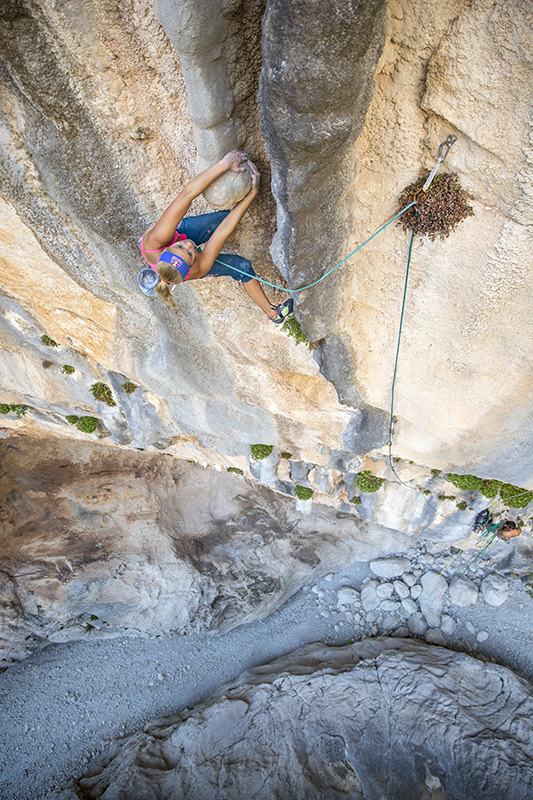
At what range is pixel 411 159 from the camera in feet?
12.7

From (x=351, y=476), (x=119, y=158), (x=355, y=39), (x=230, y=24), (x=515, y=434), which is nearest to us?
(x=355, y=39)

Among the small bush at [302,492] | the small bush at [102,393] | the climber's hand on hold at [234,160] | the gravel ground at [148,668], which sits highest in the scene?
the climber's hand on hold at [234,160]

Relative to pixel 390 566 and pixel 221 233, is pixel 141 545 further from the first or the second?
pixel 221 233

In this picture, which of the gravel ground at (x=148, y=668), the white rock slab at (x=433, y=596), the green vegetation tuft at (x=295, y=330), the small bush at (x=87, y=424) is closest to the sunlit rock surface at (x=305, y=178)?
the green vegetation tuft at (x=295, y=330)

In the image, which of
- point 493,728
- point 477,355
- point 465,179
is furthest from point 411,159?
point 493,728

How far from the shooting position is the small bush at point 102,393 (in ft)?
29.3

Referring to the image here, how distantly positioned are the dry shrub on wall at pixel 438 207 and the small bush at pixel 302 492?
7.74 m

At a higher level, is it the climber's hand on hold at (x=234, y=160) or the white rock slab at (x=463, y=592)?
the climber's hand on hold at (x=234, y=160)

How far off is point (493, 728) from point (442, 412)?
301 inches

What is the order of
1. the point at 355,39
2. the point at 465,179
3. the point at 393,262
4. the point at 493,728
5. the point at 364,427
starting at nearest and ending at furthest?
the point at 355,39
the point at 465,179
the point at 393,262
the point at 364,427
the point at 493,728

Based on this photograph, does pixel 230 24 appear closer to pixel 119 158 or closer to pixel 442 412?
pixel 119 158

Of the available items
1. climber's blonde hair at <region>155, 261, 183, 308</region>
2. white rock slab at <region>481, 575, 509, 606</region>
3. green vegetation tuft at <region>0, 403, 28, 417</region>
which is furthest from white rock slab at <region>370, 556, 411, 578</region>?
climber's blonde hair at <region>155, 261, 183, 308</region>

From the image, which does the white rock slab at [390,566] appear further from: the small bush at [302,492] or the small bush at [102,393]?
the small bush at [102,393]

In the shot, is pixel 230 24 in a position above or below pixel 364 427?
above
